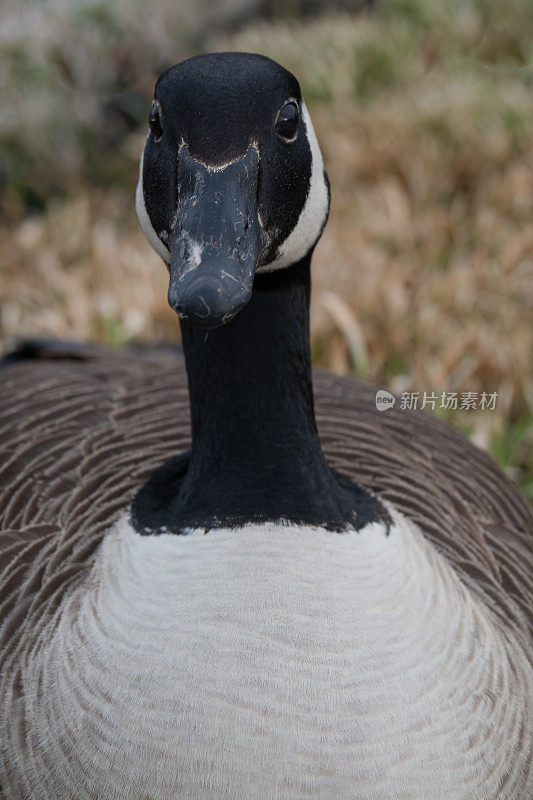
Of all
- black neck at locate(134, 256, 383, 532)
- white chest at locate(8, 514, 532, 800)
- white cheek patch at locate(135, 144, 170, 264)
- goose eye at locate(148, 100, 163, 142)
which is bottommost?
white chest at locate(8, 514, 532, 800)

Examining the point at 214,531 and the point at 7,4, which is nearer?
the point at 214,531

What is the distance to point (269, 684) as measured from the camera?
168 cm

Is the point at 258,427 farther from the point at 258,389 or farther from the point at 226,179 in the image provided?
the point at 226,179

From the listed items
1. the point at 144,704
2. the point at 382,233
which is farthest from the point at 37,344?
the point at 382,233

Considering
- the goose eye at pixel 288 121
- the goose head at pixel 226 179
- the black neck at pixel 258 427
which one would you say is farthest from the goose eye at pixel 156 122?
the black neck at pixel 258 427

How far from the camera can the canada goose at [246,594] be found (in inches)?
64.9

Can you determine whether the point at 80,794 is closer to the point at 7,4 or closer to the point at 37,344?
the point at 37,344

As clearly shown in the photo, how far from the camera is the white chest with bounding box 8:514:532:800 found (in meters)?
1.66

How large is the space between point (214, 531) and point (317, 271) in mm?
3715

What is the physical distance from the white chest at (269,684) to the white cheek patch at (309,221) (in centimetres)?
57

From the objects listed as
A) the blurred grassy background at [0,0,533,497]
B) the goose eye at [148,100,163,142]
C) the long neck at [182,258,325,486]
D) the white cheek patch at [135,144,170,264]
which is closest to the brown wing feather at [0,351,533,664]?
the long neck at [182,258,325,486]

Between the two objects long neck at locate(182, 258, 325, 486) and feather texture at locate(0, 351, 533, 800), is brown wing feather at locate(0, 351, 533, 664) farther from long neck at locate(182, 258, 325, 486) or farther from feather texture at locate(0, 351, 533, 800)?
long neck at locate(182, 258, 325, 486)

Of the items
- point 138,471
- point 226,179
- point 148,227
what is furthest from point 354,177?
point 226,179

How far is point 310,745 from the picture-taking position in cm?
164
